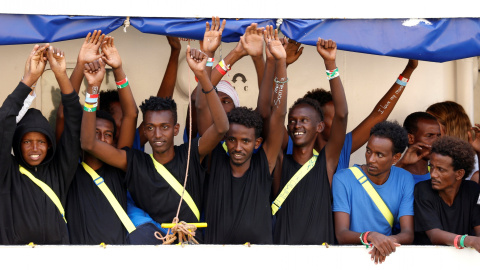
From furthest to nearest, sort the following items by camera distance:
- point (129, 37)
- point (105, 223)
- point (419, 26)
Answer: point (129, 37) → point (419, 26) → point (105, 223)

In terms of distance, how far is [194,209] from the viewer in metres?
4.41

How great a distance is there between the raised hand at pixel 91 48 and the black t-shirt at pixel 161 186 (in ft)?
1.99

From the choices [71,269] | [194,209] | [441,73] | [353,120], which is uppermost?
[441,73]

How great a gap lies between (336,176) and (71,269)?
66.0 inches

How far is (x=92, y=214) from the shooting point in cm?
435

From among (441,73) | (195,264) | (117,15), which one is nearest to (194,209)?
(195,264)

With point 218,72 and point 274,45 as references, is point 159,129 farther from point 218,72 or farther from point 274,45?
point 274,45

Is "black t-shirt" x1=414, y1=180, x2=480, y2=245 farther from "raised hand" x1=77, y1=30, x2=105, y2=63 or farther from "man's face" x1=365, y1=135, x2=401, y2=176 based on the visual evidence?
"raised hand" x1=77, y1=30, x2=105, y2=63

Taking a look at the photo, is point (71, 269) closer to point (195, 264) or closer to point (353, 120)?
point (195, 264)

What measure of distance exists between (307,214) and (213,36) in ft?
4.00

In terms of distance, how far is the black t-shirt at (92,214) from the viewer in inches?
170

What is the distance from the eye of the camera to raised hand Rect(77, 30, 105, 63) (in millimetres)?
4453

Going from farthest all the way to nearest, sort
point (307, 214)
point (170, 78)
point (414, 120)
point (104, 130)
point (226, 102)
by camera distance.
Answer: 1. point (170, 78)
2. point (414, 120)
3. point (226, 102)
4. point (104, 130)
5. point (307, 214)

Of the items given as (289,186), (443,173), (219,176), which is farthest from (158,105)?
(443,173)
